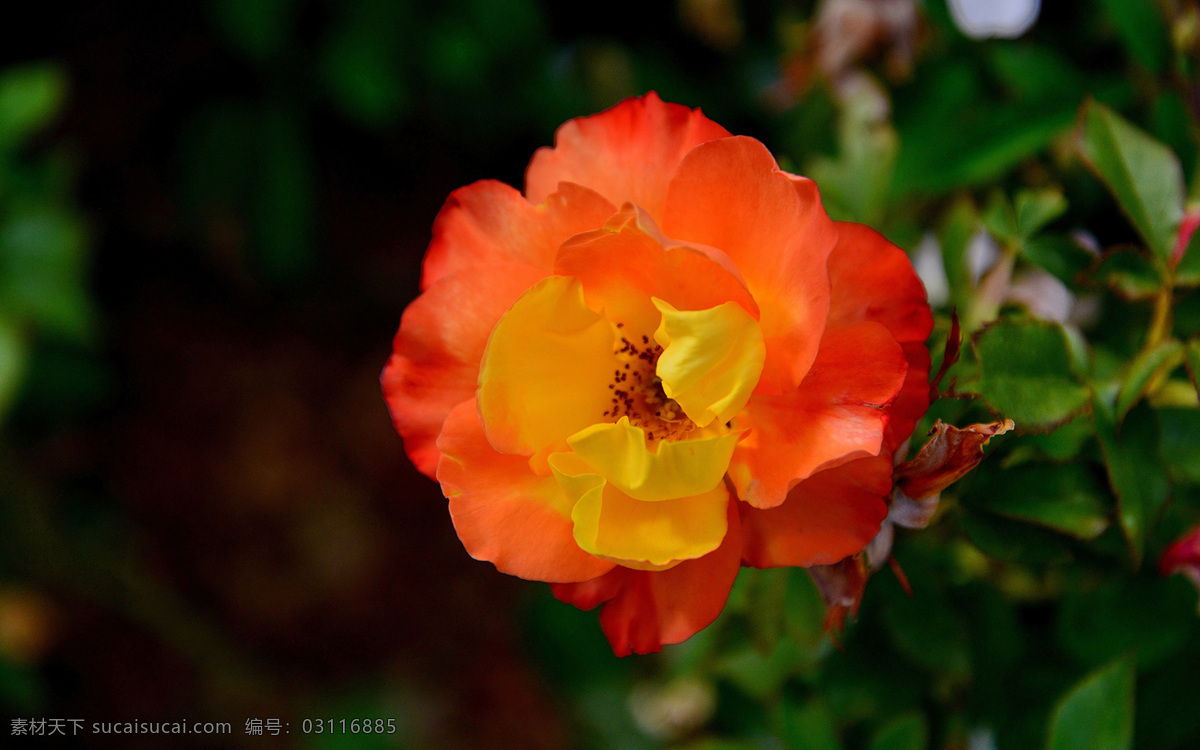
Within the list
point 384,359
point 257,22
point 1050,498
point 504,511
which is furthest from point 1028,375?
point 384,359

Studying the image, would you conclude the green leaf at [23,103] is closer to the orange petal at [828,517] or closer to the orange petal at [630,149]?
the orange petal at [630,149]

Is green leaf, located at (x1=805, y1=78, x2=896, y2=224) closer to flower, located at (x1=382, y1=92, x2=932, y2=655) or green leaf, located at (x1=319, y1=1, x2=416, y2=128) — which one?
flower, located at (x1=382, y1=92, x2=932, y2=655)

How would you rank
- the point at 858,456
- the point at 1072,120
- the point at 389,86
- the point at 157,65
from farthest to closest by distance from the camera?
the point at 157,65 → the point at 389,86 → the point at 1072,120 → the point at 858,456

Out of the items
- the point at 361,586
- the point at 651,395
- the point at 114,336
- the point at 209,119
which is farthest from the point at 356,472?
the point at 651,395

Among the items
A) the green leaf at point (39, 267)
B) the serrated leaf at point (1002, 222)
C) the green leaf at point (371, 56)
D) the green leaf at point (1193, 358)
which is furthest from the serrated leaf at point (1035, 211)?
the green leaf at point (39, 267)

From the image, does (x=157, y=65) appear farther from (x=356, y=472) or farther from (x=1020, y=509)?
(x=1020, y=509)

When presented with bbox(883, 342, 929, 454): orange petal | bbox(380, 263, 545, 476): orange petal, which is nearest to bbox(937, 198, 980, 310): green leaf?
bbox(883, 342, 929, 454): orange petal

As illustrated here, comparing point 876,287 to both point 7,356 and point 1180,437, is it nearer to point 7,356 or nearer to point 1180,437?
point 1180,437
